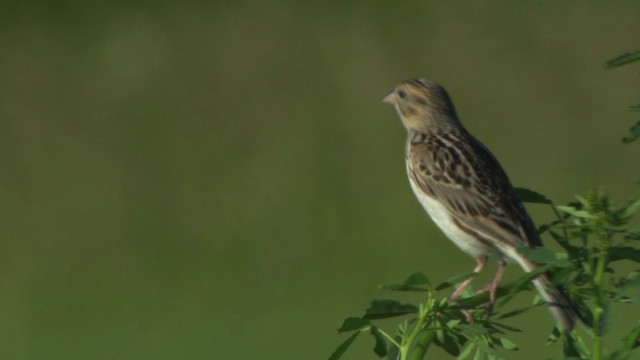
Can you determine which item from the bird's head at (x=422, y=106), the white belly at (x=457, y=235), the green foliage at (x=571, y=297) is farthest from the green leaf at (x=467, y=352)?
the bird's head at (x=422, y=106)

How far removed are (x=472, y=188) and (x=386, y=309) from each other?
5.36 ft

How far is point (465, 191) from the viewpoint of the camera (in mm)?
3377

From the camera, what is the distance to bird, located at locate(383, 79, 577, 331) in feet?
10.2

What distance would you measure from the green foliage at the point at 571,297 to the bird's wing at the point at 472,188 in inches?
46.7

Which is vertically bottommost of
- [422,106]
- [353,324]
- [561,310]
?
[422,106]

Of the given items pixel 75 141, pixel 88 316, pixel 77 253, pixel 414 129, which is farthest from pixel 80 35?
pixel 414 129

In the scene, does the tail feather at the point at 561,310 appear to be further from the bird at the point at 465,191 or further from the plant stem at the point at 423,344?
the bird at the point at 465,191

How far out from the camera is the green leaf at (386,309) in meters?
1.74

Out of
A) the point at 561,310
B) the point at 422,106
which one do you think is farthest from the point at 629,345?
the point at 422,106

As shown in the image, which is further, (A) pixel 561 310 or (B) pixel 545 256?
(A) pixel 561 310

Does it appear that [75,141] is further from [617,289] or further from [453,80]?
[617,289]

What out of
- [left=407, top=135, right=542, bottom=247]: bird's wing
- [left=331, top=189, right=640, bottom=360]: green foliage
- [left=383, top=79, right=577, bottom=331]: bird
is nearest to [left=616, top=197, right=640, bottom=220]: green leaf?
[left=331, top=189, right=640, bottom=360]: green foliage

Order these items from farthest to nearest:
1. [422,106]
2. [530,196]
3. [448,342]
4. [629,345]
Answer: [422,106] < [530,196] < [448,342] < [629,345]

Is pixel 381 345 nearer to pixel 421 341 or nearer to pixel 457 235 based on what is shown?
pixel 421 341
